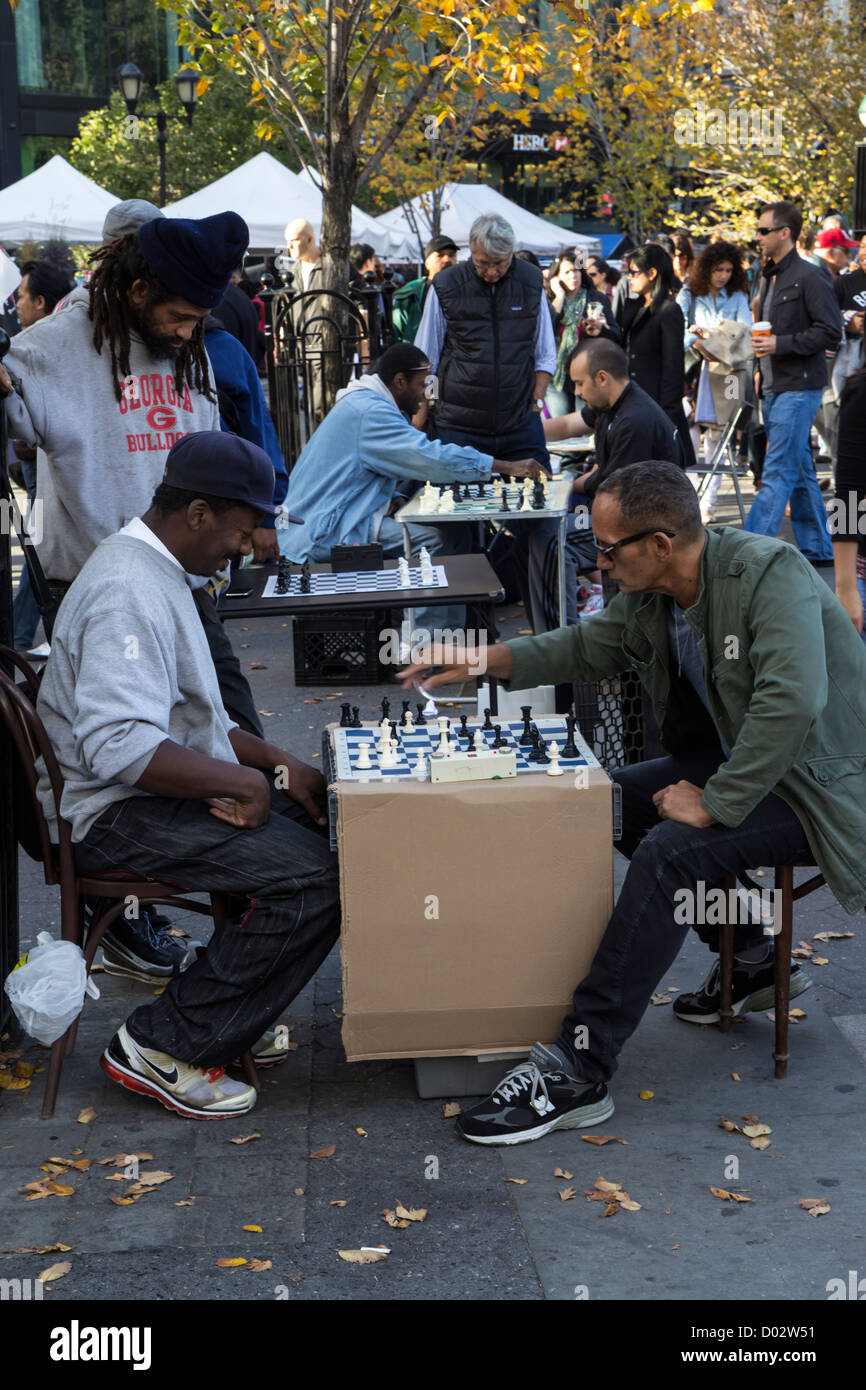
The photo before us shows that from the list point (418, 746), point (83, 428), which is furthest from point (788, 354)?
point (418, 746)

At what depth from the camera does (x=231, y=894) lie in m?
3.77

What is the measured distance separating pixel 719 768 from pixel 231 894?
1.21 m

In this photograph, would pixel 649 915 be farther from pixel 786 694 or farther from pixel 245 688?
pixel 245 688

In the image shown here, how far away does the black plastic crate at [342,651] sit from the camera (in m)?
7.86

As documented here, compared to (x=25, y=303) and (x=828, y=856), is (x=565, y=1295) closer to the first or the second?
(x=828, y=856)

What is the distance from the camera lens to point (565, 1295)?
3025 mm

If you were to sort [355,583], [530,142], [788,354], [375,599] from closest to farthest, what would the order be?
[375,599]
[355,583]
[788,354]
[530,142]

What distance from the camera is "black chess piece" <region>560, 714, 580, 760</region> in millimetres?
3848

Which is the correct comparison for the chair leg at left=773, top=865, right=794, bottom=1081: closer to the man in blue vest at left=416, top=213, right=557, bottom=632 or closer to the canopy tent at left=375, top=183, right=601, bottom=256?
the man in blue vest at left=416, top=213, right=557, bottom=632

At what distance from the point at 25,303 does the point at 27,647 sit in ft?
6.34

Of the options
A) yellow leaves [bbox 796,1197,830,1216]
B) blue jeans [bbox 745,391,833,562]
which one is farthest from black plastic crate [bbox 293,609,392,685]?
yellow leaves [bbox 796,1197,830,1216]

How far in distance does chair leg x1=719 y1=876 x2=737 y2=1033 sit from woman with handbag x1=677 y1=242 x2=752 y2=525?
7597 millimetres

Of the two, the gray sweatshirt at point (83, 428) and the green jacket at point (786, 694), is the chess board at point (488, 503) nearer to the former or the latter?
the gray sweatshirt at point (83, 428)
